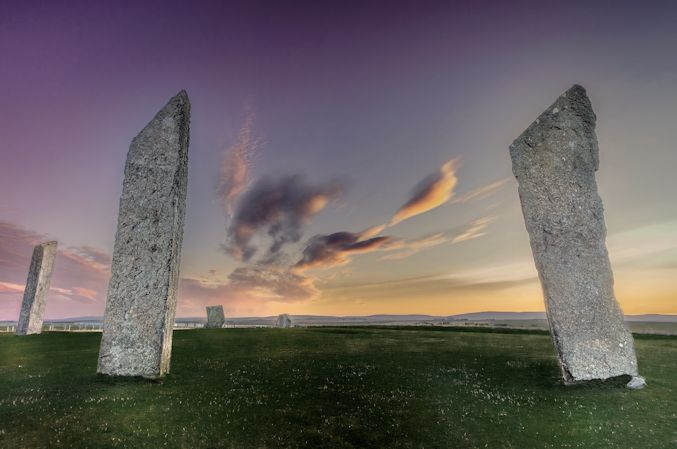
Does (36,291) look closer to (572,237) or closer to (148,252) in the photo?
(148,252)

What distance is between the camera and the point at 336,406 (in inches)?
464

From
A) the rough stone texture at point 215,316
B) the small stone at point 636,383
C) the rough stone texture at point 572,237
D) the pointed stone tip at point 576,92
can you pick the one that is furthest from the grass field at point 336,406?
the rough stone texture at point 215,316

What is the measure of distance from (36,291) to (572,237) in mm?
41126

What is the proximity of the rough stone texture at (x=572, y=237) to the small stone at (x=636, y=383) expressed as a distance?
181mm

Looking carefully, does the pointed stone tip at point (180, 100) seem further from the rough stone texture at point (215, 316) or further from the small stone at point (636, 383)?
the rough stone texture at point (215, 316)

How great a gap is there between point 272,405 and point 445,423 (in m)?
4.94

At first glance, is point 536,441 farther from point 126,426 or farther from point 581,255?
point 126,426

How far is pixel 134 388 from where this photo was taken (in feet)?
46.6

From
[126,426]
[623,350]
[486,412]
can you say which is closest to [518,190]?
[623,350]

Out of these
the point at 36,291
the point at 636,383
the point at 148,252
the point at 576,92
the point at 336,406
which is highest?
the point at 576,92

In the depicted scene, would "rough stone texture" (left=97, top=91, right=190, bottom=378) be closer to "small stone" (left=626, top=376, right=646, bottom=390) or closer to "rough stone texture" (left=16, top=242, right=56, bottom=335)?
"small stone" (left=626, top=376, right=646, bottom=390)

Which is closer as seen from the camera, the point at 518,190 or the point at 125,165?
the point at 518,190

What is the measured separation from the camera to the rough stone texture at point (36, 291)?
115ft

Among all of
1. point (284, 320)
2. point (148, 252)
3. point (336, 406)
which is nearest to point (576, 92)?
point (336, 406)
